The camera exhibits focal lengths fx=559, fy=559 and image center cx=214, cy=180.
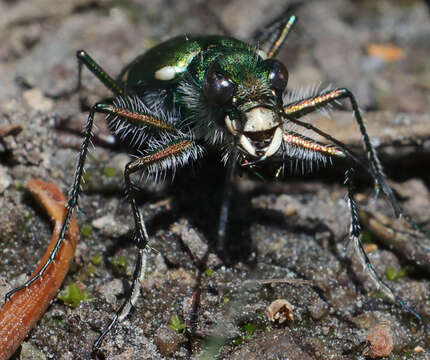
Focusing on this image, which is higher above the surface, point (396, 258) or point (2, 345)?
point (396, 258)

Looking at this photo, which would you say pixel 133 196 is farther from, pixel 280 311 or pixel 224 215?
pixel 280 311

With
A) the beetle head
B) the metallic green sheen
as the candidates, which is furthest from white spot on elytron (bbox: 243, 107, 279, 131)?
the metallic green sheen

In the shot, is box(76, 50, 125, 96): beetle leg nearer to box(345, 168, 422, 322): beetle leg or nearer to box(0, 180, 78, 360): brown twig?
box(0, 180, 78, 360): brown twig

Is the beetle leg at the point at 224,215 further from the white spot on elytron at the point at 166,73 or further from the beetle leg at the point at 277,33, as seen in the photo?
the beetle leg at the point at 277,33

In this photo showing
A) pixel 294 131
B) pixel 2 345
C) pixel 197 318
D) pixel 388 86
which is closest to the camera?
pixel 2 345

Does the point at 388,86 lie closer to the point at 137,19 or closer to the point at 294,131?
the point at 294,131

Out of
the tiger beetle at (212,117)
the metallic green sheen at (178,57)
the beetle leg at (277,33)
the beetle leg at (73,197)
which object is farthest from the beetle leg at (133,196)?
the beetle leg at (277,33)

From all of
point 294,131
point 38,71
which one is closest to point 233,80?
point 294,131

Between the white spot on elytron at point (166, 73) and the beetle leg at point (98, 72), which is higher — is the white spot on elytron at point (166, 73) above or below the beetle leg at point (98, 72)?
above
